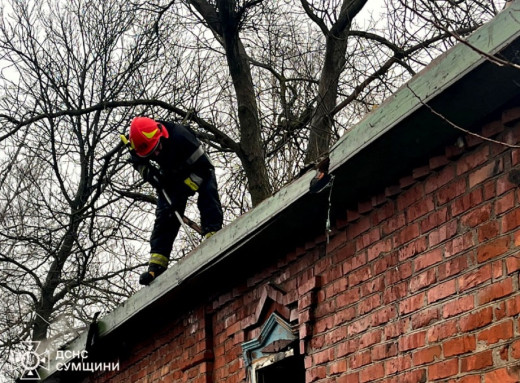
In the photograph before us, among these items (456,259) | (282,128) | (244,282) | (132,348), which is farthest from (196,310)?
(282,128)

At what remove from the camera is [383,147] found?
15.8 ft

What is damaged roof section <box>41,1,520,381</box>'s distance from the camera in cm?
404

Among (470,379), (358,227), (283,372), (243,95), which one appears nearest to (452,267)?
(470,379)

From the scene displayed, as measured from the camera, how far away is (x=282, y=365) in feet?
22.0

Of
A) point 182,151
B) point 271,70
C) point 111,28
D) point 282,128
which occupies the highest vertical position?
point 111,28

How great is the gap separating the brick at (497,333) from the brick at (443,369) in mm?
231

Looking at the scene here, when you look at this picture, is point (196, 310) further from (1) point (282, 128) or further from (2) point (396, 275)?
(1) point (282, 128)

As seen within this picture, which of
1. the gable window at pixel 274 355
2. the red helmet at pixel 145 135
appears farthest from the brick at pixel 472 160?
the red helmet at pixel 145 135

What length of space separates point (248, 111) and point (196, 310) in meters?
6.86

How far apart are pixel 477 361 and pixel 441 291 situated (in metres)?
0.48

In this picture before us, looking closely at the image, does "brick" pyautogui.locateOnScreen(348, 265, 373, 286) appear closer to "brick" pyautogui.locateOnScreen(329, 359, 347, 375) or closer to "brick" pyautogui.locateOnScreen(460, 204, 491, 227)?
"brick" pyautogui.locateOnScreen(329, 359, 347, 375)

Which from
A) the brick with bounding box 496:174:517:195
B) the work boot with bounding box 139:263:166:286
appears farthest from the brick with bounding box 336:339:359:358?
the work boot with bounding box 139:263:166:286

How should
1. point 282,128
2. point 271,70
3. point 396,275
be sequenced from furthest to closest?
point 271,70, point 282,128, point 396,275

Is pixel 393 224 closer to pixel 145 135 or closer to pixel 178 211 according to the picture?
pixel 145 135
